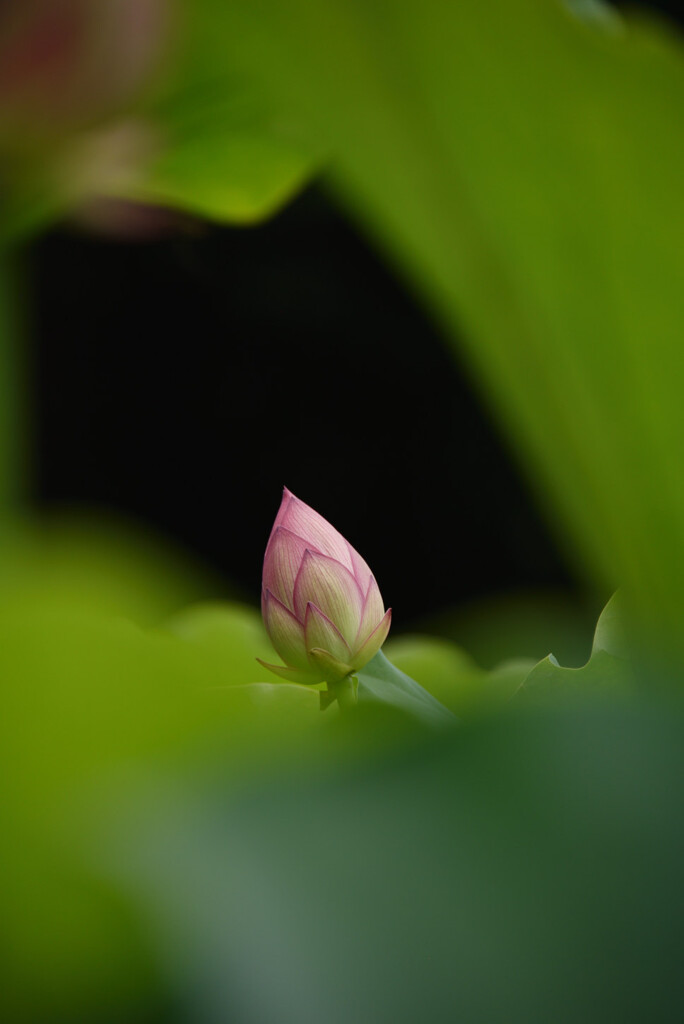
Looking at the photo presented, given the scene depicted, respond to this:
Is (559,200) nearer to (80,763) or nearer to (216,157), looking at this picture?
(80,763)

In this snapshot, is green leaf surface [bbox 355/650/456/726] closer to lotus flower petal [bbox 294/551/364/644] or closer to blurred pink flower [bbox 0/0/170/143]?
lotus flower petal [bbox 294/551/364/644]

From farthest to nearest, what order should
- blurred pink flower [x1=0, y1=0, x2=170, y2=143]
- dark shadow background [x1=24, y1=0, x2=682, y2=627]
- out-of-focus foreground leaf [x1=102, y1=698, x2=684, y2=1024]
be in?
dark shadow background [x1=24, y1=0, x2=682, y2=627]
blurred pink flower [x1=0, y1=0, x2=170, y2=143]
out-of-focus foreground leaf [x1=102, y1=698, x2=684, y2=1024]

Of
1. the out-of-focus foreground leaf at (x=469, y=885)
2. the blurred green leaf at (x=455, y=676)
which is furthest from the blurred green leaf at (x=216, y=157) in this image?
the out-of-focus foreground leaf at (x=469, y=885)

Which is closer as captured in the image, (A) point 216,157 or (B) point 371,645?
(B) point 371,645

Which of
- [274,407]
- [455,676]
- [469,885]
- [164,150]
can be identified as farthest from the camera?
[274,407]

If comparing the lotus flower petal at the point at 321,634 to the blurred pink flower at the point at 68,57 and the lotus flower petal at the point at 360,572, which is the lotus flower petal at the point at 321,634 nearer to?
the lotus flower petal at the point at 360,572

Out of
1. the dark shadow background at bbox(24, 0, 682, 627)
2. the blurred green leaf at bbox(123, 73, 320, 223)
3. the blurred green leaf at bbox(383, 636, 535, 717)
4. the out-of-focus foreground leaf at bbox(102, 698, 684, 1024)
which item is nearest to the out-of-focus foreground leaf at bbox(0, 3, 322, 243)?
the blurred green leaf at bbox(123, 73, 320, 223)

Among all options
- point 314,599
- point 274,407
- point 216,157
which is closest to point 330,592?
Result: point 314,599

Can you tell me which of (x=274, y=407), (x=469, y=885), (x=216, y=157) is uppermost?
(x=274, y=407)
